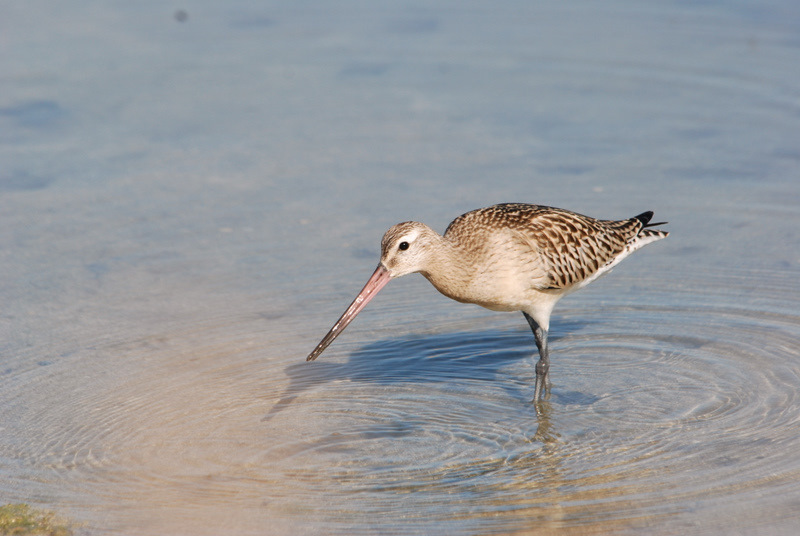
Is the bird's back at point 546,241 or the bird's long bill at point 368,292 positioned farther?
the bird's back at point 546,241

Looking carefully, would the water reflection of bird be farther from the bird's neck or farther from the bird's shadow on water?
the bird's shadow on water

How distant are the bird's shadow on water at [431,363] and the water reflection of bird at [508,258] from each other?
0.39 m

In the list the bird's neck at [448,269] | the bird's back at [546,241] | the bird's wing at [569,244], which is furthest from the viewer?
the bird's wing at [569,244]

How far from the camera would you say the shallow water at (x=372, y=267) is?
6113 mm

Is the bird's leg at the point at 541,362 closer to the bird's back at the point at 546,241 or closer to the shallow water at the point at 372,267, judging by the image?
the shallow water at the point at 372,267

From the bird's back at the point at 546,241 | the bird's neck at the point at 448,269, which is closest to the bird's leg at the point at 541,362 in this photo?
the bird's back at the point at 546,241

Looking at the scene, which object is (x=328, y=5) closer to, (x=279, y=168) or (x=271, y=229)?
(x=279, y=168)

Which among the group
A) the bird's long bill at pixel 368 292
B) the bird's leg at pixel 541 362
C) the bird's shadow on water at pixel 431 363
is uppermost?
the bird's long bill at pixel 368 292

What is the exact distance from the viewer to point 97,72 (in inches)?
480

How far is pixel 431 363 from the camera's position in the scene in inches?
306

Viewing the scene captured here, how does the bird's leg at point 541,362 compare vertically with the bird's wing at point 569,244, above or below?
below

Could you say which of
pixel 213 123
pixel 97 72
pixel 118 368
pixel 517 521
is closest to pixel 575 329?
pixel 517 521

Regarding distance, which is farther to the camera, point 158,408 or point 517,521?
point 158,408

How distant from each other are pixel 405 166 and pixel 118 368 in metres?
3.83
